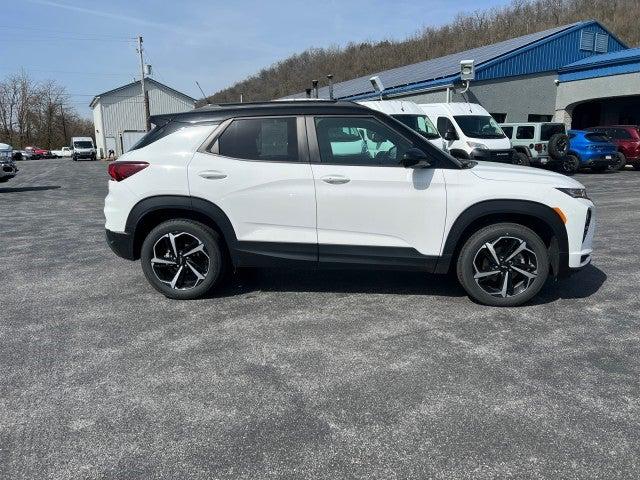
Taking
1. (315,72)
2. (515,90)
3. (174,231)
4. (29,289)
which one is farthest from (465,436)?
(315,72)

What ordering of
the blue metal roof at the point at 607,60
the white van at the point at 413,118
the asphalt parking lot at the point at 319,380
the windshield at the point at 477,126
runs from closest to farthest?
the asphalt parking lot at the point at 319,380 → the white van at the point at 413,118 → the windshield at the point at 477,126 → the blue metal roof at the point at 607,60

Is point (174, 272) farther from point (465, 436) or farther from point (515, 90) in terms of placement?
point (515, 90)

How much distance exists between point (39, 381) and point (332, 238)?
248 centimetres

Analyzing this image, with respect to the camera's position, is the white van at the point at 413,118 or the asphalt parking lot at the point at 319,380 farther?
the white van at the point at 413,118

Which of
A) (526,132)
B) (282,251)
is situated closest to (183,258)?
(282,251)

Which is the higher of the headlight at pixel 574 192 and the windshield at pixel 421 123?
the windshield at pixel 421 123

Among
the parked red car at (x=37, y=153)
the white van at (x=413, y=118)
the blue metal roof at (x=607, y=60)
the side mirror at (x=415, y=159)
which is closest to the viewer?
the side mirror at (x=415, y=159)

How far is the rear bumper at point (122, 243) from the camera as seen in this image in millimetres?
4633

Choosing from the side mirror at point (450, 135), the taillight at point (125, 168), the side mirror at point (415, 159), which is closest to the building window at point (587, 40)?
the side mirror at point (450, 135)

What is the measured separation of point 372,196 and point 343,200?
256 mm

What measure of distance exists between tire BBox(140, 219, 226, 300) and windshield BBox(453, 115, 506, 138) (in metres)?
12.2

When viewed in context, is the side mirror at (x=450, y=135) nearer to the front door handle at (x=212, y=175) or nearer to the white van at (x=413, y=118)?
the white van at (x=413, y=118)

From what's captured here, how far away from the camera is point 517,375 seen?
3229 mm

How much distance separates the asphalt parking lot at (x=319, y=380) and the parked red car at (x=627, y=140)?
1646 centimetres
